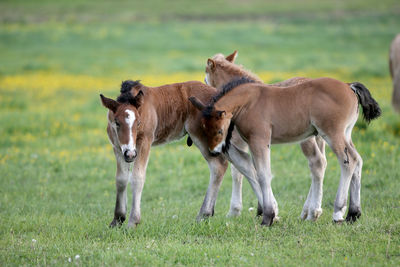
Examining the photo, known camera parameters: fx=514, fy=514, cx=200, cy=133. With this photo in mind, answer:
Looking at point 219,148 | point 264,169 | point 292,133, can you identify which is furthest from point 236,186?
point 292,133

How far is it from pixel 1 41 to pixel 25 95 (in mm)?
18957

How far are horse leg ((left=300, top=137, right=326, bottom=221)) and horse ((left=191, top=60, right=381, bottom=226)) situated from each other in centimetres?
41

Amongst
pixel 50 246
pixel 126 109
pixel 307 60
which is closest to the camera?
pixel 50 246

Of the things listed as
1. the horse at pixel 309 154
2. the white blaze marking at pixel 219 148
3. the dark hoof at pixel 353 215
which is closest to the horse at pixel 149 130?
the white blaze marking at pixel 219 148

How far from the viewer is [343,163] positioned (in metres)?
6.58

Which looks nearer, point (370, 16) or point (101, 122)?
point (101, 122)

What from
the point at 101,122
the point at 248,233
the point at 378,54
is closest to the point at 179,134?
the point at 248,233

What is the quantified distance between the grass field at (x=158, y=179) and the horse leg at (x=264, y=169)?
21cm

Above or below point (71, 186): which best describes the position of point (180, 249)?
above

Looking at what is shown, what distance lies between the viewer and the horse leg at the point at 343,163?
21.5 ft

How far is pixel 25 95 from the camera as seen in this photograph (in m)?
20.2

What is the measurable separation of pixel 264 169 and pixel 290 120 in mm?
732

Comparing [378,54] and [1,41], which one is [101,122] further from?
[1,41]

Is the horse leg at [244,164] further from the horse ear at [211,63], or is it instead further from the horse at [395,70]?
the horse at [395,70]
